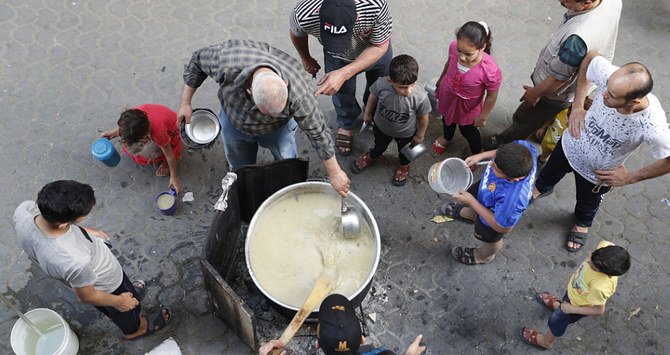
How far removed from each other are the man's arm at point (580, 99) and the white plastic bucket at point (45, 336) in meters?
3.57

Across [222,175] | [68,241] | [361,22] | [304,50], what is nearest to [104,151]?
[222,175]

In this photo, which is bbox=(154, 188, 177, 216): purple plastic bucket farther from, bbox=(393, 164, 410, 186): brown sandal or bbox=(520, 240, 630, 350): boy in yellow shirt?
bbox=(520, 240, 630, 350): boy in yellow shirt

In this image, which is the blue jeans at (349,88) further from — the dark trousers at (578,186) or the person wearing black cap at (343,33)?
the dark trousers at (578,186)

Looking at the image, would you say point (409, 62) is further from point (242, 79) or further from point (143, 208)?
point (143, 208)

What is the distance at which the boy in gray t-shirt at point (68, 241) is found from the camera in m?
2.36

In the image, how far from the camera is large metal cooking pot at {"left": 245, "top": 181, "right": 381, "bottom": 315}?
2.80 m

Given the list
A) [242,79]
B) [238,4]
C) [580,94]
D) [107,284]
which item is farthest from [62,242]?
[238,4]

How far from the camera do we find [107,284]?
2.86 m

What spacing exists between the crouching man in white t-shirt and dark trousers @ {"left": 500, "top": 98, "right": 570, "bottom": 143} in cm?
46

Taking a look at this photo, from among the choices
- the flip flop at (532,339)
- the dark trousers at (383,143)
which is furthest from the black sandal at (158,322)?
the flip flop at (532,339)

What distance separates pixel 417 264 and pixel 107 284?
220 cm

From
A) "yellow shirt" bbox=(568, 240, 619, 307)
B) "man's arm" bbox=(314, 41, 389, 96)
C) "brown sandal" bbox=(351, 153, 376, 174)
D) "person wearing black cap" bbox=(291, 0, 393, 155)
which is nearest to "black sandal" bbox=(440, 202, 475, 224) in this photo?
"brown sandal" bbox=(351, 153, 376, 174)

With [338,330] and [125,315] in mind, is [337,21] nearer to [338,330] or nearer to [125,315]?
[338,330]

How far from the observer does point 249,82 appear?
2.73 m
